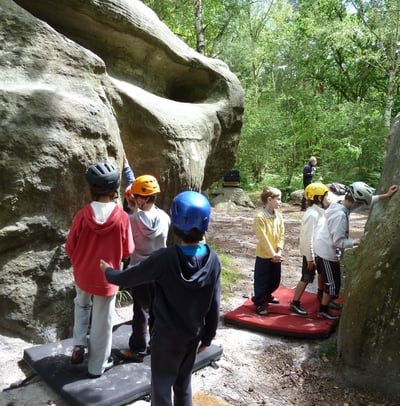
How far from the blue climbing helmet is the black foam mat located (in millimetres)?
1614

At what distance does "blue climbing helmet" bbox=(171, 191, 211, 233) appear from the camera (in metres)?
2.38

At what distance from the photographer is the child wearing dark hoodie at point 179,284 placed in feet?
7.88

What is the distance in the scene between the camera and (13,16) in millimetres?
4074

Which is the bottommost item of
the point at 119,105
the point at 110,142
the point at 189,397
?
the point at 189,397

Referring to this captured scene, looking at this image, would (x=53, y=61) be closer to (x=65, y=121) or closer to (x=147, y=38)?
(x=65, y=121)

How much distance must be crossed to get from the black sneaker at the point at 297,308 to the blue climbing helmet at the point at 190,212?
10.7 feet

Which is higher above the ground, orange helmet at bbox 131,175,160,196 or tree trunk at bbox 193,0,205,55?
tree trunk at bbox 193,0,205,55

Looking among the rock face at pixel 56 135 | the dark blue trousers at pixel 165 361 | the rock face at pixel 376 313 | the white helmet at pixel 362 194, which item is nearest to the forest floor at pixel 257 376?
the rock face at pixel 376 313

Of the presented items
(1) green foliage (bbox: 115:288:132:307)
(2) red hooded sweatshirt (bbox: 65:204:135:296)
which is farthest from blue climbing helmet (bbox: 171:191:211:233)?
(1) green foliage (bbox: 115:288:132:307)

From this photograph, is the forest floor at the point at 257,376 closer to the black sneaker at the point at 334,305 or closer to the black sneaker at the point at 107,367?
the black sneaker at the point at 107,367

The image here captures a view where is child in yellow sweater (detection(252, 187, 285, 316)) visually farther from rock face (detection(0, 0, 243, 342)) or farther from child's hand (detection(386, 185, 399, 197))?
rock face (detection(0, 0, 243, 342))

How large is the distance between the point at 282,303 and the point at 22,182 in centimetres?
381

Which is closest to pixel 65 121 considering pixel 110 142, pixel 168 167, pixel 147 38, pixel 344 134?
pixel 110 142

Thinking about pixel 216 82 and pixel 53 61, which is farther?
pixel 216 82
